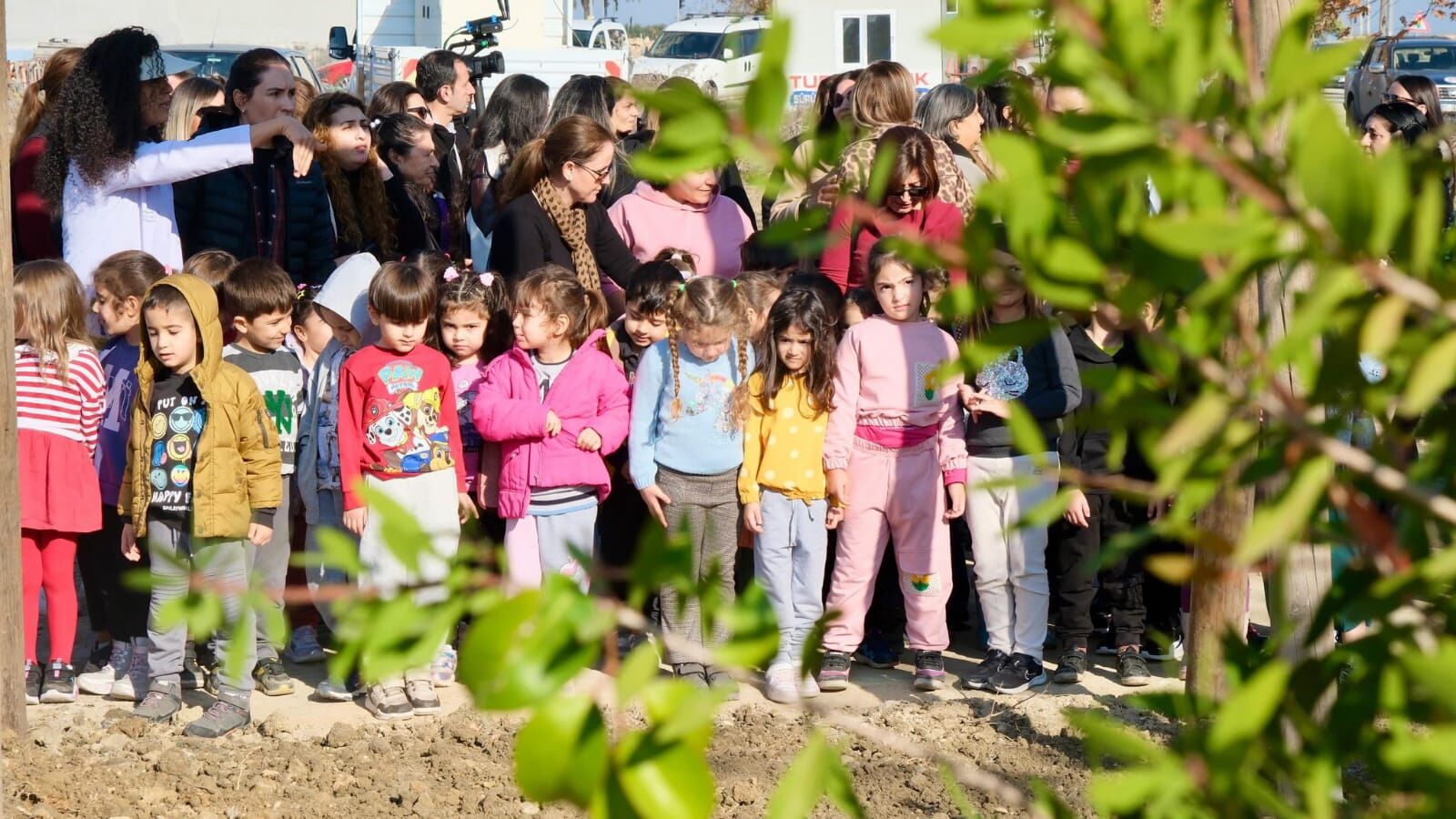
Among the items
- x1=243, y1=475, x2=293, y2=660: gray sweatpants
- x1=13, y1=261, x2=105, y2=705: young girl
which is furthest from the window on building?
x1=13, y1=261, x2=105, y2=705: young girl

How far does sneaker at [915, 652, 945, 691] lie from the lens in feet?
17.8

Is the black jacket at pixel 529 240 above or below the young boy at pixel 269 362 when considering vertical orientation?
above

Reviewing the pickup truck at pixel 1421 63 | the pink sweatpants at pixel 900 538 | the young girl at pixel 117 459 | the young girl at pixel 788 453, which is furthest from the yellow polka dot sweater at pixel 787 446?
the pickup truck at pixel 1421 63

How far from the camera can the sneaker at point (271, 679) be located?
17.4 feet

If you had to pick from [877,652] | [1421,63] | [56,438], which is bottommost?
[877,652]

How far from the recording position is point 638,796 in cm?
105

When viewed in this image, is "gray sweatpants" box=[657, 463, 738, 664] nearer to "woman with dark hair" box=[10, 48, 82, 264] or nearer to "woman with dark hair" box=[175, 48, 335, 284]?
"woman with dark hair" box=[175, 48, 335, 284]

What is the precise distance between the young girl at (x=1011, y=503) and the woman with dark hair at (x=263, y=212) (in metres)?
2.49

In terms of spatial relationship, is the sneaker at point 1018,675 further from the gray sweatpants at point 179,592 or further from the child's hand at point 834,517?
the gray sweatpants at point 179,592

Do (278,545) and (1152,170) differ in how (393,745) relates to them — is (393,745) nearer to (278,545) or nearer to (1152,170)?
(278,545)

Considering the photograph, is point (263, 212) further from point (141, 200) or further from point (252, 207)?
point (141, 200)

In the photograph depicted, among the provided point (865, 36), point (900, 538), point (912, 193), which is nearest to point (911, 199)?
point (912, 193)

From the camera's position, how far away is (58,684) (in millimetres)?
5176

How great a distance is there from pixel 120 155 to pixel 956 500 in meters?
3.00
